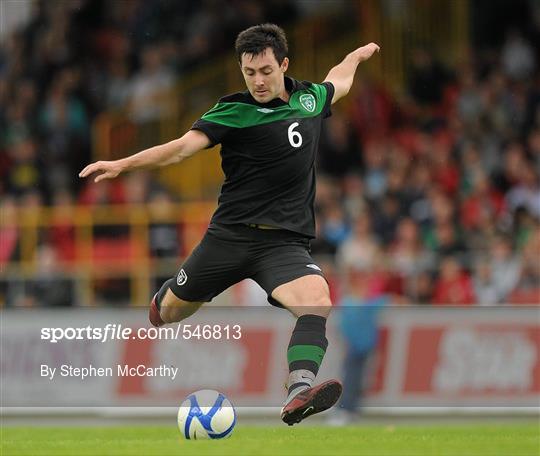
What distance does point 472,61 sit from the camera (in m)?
20.5

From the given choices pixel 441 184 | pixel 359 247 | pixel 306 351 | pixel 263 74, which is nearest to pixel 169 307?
pixel 306 351

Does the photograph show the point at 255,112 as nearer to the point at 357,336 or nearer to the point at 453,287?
the point at 357,336

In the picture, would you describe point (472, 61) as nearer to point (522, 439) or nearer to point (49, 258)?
point (49, 258)

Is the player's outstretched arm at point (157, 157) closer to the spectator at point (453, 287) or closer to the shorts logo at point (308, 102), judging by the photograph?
the shorts logo at point (308, 102)

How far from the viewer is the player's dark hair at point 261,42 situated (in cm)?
921

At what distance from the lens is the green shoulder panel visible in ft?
30.6

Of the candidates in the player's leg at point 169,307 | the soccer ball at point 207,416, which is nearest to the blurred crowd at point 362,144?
the player's leg at point 169,307

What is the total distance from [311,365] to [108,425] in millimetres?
4410

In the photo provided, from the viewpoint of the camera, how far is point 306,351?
9031 mm

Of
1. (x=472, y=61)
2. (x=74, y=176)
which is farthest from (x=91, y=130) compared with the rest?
(x=472, y=61)

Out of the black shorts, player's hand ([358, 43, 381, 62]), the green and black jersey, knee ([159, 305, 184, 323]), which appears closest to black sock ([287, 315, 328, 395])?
the black shorts

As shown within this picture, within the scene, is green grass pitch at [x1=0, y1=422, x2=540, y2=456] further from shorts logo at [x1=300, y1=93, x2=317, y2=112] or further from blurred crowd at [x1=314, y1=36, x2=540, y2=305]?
blurred crowd at [x1=314, y1=36, x2=540, y2=305]

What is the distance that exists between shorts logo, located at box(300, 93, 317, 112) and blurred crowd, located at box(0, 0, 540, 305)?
17.1 ft

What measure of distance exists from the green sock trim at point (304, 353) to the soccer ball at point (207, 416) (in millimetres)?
775
